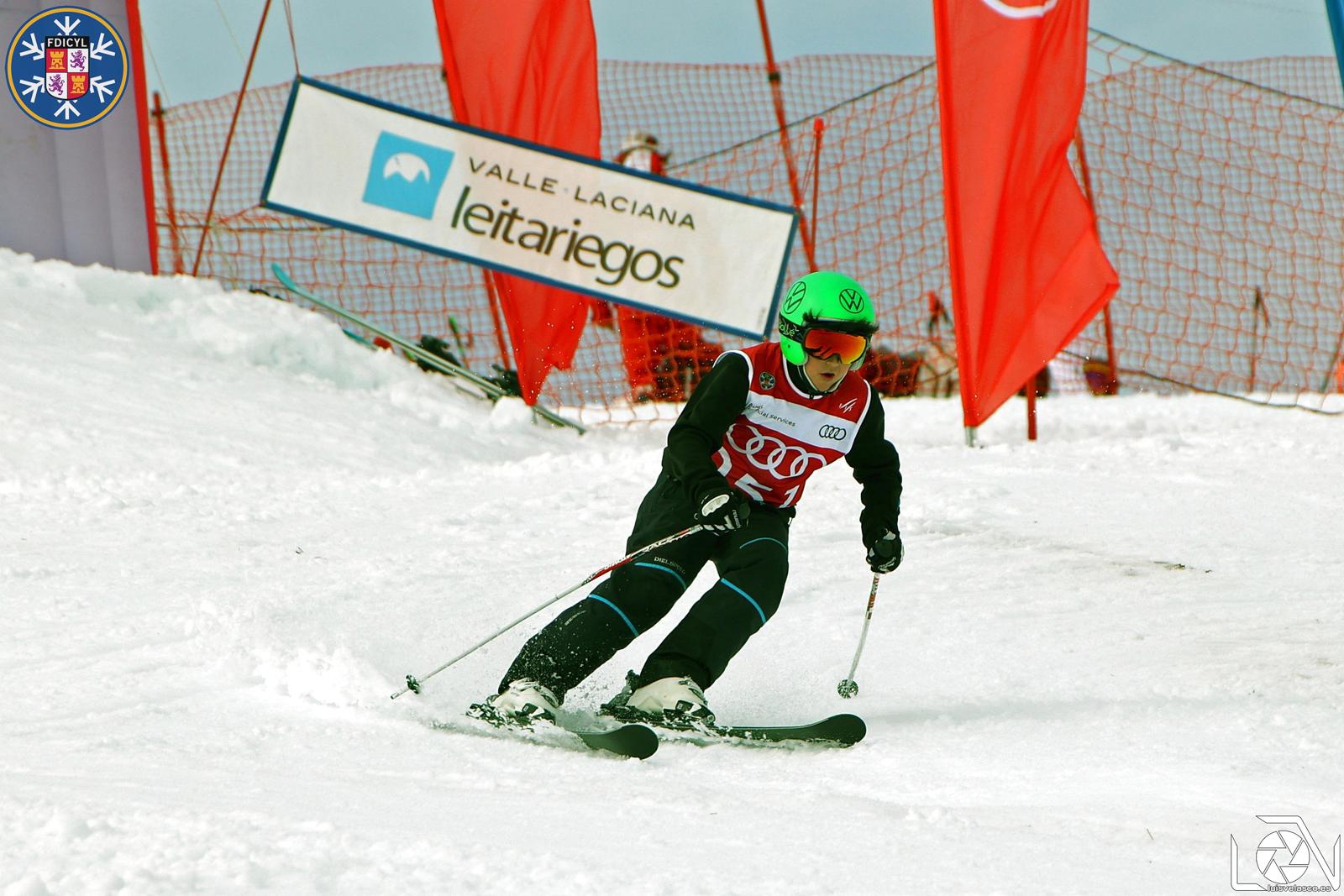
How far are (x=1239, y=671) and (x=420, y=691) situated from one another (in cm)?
217

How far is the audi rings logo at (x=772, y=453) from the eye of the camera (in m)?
3.31

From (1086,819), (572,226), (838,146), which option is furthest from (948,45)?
(1086,819)

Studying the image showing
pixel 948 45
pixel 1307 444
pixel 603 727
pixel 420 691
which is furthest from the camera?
pixel 1307 444

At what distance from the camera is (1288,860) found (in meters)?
1.98

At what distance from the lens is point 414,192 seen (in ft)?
25.9

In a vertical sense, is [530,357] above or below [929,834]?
below

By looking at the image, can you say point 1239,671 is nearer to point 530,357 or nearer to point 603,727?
point 603,727

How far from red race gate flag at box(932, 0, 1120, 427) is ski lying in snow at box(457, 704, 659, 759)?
441 cm

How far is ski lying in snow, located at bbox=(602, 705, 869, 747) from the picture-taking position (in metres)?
2.84

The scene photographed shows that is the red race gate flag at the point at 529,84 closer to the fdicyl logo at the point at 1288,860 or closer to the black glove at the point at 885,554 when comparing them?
the black glove at the point at 885,554

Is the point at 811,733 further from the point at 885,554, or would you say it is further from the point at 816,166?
the point at 816,166

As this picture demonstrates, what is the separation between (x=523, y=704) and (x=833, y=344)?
1.14m

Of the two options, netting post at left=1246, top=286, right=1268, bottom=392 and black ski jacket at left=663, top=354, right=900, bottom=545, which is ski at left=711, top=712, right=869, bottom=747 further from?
netting post at left=1246, top=286, right=1268, bottom=392

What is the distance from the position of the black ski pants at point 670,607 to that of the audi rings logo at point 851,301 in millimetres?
568
